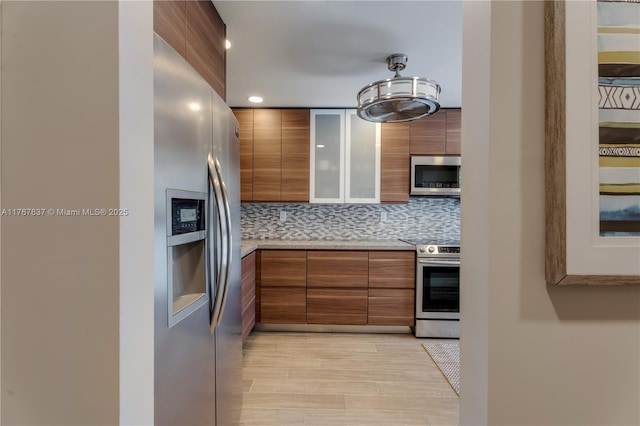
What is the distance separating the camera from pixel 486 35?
0.61m

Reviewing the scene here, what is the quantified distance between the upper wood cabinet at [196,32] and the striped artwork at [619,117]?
1219 mm

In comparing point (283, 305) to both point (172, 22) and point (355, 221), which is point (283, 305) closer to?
point (355, 221)

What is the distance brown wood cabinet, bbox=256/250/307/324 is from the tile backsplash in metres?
0.60

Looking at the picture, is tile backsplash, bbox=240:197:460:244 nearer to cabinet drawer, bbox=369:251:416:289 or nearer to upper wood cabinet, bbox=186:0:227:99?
cabinet drawer, bbox=369:251:416:289

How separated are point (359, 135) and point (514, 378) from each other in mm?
2884

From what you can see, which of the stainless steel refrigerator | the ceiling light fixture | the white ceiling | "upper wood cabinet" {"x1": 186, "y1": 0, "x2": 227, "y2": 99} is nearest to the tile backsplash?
the white ceiling

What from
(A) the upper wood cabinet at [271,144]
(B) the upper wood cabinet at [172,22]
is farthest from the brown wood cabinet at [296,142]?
(B) the upper wood cabinet at [172,22]

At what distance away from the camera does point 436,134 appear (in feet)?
10.5

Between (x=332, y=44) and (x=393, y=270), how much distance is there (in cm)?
210

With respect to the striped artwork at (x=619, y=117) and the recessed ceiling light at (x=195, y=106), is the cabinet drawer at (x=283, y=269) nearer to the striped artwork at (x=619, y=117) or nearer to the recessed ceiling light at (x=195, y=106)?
the recessed ceiling light at (x=195, y=106)

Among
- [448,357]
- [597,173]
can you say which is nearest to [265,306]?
[448,357]

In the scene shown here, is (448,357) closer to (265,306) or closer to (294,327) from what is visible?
(294,327)

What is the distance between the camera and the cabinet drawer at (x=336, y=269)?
296 cm

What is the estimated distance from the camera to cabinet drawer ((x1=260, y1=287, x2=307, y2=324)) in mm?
2957
